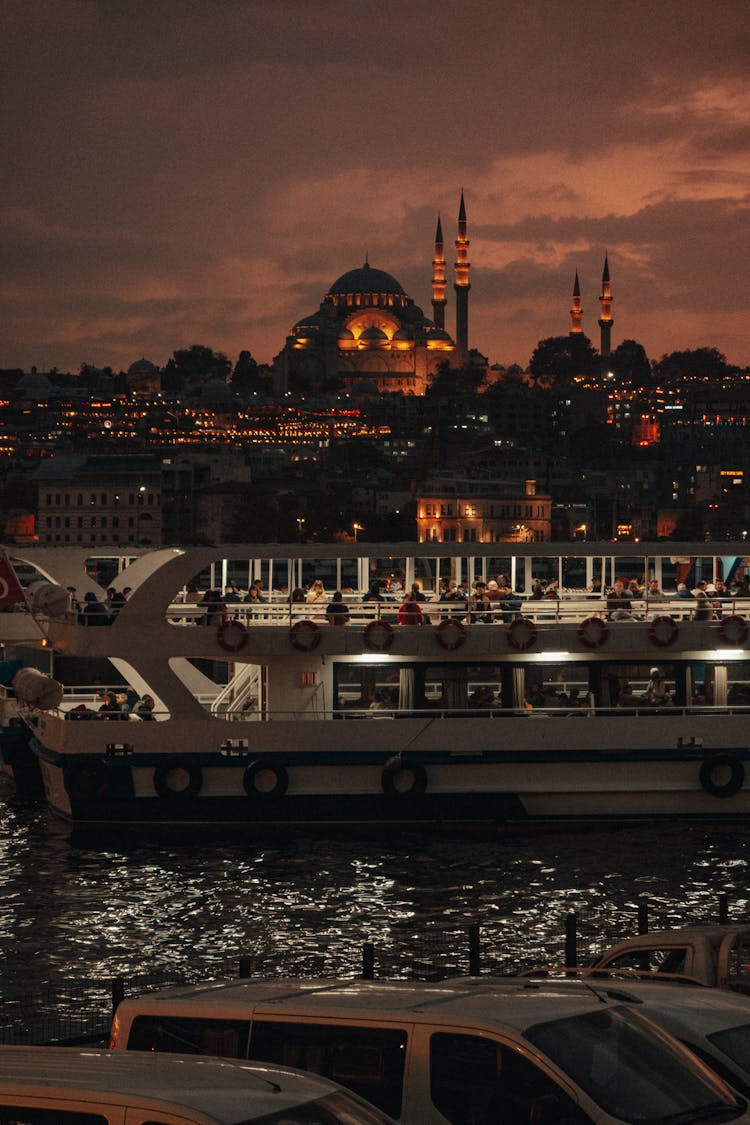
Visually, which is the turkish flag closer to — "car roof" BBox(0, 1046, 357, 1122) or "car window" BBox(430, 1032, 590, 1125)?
"car window" BBox(430, 1032, 590, 1125)

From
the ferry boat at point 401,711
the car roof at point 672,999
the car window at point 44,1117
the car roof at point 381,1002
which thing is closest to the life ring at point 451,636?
the ferry boat at point 401,711

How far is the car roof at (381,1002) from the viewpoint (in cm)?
723

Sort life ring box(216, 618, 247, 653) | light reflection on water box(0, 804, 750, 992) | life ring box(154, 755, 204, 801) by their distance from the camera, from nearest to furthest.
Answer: light reflection on water box(0, 804, 750, 992)
life ring box(154, 755, 204, 801)
life ring box(216, 618, 247, 653)

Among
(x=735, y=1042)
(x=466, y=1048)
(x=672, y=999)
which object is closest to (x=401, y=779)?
(x=672, y=999)

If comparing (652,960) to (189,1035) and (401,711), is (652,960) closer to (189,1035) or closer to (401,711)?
(189,1035)

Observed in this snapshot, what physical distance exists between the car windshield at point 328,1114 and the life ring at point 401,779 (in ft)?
56.5

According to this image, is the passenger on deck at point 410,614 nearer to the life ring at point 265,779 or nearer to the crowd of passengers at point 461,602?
the crowd of passengers at point 461,602

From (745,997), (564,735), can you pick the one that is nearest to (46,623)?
(564,735)

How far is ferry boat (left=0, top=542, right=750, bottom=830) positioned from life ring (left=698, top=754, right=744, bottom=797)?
3cm

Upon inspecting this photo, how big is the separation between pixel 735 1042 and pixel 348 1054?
5.73 feet

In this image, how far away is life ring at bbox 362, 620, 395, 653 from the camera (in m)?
24.0

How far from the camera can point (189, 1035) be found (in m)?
7.76

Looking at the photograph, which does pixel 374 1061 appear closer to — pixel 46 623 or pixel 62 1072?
pixel 62 1072

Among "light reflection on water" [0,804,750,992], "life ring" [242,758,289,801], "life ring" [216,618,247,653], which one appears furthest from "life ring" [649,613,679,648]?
"life ring" [216,618,247,653]
